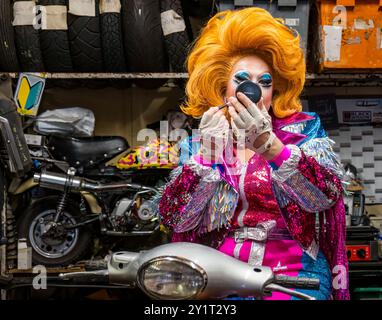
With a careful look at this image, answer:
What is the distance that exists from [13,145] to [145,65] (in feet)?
2.85

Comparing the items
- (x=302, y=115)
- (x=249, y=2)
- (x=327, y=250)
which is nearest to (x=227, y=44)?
(x=302, y=115)

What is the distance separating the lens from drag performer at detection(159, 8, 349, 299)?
158cm

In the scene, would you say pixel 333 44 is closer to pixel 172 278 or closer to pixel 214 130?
pixel 214 130

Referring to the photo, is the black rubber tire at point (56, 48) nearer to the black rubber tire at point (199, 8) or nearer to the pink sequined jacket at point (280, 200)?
the black rubber tire at point (199, 8)

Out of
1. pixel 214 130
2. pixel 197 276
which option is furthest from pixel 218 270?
pixel 214 130

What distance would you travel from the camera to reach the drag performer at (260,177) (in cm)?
158

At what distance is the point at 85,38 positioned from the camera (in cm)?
338

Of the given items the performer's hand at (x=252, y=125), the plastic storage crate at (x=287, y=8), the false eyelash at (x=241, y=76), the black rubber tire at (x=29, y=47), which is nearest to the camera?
the performer's hand at (x=252, y=125)

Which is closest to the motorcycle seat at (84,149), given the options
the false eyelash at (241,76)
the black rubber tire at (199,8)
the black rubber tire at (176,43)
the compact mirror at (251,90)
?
the black rubber tire at (176,43)

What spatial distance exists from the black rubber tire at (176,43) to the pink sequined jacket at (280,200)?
174cm

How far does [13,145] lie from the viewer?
314 centimetres

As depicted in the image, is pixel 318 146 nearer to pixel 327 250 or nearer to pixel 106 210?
pixel 327 250

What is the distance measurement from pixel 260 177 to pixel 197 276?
25.7 inches
